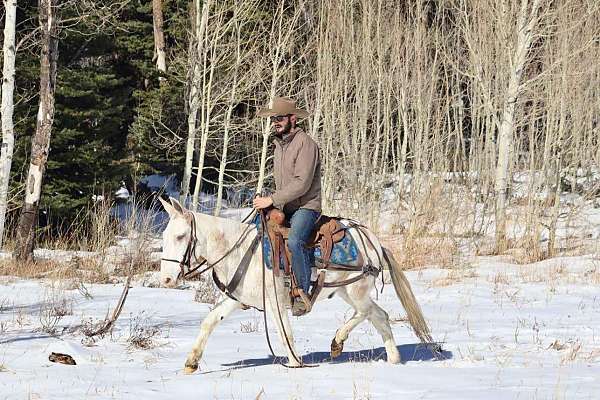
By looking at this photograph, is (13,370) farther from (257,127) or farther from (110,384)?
(257,127)

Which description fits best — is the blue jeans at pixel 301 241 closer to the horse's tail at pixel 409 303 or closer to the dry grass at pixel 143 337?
the horse's tail at pixel 409 303

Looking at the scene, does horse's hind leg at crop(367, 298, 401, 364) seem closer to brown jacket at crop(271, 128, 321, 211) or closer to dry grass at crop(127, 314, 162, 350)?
brown jacket at crop(271, 128, 321, 211)

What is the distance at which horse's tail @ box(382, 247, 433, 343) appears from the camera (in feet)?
26.5

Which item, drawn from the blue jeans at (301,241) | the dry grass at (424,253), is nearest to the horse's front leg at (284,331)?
the blue jeans at (301,241)

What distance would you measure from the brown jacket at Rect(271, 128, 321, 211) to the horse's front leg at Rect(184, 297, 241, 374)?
0.94m

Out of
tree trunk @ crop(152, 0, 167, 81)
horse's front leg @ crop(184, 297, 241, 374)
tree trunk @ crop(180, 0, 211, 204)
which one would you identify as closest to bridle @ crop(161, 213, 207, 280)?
horse's front leg @ crop(184, 297, 241, 374)

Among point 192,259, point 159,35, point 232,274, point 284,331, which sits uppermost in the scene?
point 159,35

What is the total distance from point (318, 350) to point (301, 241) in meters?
1.73

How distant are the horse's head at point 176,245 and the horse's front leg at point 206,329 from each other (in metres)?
0.46

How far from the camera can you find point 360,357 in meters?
8.03

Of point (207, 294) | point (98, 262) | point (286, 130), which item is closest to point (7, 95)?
point (98, 262)

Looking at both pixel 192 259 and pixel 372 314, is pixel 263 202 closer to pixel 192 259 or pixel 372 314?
pixel 192 259

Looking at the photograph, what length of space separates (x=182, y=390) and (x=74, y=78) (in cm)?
1666

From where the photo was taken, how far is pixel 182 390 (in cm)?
636
